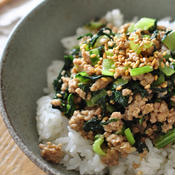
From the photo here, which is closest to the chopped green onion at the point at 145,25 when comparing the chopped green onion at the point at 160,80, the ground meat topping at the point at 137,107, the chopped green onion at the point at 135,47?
the chopped green onion at the point at 135,47

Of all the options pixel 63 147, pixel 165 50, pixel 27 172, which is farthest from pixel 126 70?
pixel 27 172

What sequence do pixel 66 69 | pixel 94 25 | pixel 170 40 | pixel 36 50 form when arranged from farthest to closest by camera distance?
pixel 94 25 < pixel 36 50 < pixel 66 69 < pixel 170 40

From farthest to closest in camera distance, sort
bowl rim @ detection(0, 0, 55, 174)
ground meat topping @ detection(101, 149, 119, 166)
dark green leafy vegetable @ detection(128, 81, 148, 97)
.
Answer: ground meat topping @ detection(101, 149, 119, 166) < dark green leafy vegetable @ detection(128, 81, 148, 97) < bowl rim @ detection(0, 0, 55, 174)

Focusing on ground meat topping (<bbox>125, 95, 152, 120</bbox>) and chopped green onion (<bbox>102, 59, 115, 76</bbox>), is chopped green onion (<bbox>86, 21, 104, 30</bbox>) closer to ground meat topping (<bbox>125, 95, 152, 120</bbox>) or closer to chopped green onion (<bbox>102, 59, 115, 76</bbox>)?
chopped green onion (<bbox>102, 59, 115, 76</bbox>)

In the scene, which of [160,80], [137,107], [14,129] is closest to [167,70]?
[160,80]

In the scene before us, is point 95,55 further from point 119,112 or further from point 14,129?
point 14,129

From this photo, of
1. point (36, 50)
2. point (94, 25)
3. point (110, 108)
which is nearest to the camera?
point (110, 108)

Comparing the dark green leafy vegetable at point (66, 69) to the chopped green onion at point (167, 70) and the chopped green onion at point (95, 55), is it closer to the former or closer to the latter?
the chopped green onion at point (95, 55)

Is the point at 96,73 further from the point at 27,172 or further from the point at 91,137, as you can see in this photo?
the point at 27,172

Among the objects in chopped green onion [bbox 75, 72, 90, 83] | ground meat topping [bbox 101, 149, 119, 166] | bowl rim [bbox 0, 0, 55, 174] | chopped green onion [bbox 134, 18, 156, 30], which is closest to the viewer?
bowl rim [bbox 0, 0, 55, 174]

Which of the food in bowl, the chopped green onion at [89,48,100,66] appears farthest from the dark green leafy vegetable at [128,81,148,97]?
the chopped green onion at [89,48,100,66]
